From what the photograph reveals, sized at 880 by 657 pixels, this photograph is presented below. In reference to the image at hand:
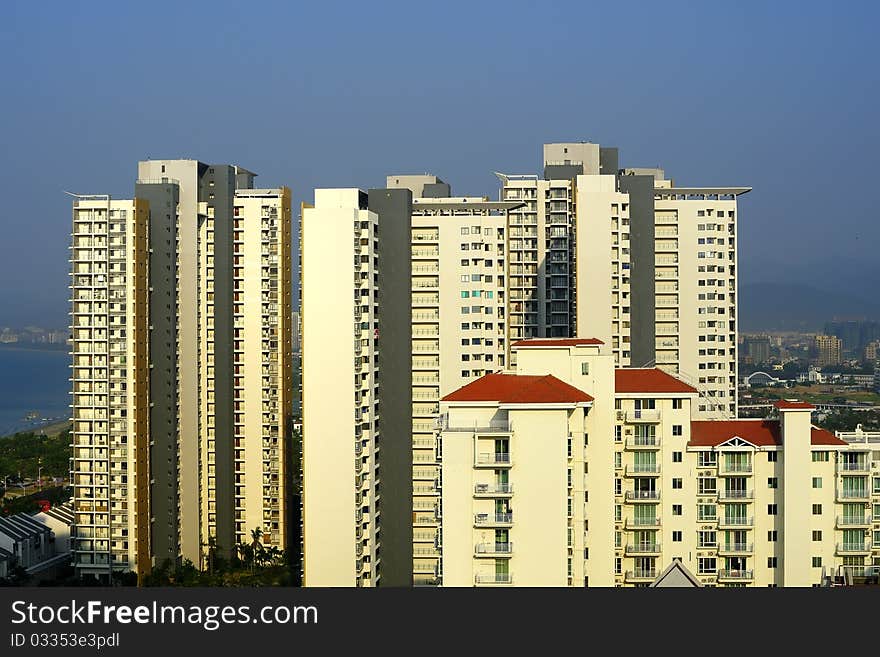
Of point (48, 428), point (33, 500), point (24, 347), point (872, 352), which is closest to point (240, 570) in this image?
point (33, 500)

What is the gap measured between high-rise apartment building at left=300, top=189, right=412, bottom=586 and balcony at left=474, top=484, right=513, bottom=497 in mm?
5793

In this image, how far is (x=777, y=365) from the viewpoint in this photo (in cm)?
3569

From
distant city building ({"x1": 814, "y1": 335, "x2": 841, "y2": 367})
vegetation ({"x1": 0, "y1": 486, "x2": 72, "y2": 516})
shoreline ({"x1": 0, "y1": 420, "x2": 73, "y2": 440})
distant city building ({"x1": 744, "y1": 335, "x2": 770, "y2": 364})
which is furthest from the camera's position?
distant city building ({"x1": 814, "y1": 335, "x2": 841, "y2": 367})

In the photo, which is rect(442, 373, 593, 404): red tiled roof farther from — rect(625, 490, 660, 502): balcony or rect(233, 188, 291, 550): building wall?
rect(233, 188, 291, 550): building wall

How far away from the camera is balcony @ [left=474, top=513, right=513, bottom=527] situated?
36.0 feet

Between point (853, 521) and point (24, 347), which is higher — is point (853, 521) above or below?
below

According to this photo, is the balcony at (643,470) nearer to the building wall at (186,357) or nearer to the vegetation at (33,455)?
the building wall at (186,357)

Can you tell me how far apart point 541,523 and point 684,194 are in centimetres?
1451

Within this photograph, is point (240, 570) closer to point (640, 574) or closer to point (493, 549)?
point (640, 574)

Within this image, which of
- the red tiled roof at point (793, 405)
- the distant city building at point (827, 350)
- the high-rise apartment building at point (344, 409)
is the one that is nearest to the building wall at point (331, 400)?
the high-rise apartment building at point (344, 409)

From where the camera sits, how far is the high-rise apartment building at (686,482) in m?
12.7

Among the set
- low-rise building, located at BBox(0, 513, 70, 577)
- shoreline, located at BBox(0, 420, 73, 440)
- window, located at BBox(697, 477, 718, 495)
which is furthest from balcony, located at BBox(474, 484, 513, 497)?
shoreline, located at BBox(0, 420, 73, 440)

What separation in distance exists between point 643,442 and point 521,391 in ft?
8.60

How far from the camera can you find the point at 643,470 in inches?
528
